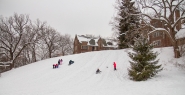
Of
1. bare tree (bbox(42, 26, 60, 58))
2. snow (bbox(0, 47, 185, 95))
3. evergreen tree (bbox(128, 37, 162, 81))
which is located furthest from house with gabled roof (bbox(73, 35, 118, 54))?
evergreen tree (bbox(128, 37, 162, 81))

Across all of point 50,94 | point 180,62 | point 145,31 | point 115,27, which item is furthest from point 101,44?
point 50,94

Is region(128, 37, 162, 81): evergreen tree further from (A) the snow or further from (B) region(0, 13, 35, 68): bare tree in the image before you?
(B) region(0, 13, 35, 68): bare tree

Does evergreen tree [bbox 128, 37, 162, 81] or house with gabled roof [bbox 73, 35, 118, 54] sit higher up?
house with gabled roof [bbox 73, 35, 118, 54]

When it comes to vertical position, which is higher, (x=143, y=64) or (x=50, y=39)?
(x=50, y=39)

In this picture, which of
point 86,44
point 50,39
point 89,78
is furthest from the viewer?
point 86,44

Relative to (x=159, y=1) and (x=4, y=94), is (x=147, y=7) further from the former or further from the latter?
(x=4, y=94)

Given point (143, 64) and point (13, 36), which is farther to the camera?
point (13, 36)

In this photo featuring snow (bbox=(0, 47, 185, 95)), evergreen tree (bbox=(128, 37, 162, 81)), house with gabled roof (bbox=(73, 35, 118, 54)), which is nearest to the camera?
snow (bbox=(0, 47, 185, 95))

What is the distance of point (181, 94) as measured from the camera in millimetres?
10477

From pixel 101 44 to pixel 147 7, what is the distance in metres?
39.3

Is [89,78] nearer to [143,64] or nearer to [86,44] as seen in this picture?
[143,64]

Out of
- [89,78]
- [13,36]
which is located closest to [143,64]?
[89,78]

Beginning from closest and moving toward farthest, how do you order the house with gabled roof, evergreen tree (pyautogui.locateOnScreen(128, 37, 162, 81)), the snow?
the snow → evergreen tree (pyautogui.locateOnScreen(128, 37, 162, 81)) → the house with gabled roof

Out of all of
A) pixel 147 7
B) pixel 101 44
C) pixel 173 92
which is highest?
pixel 147 7
